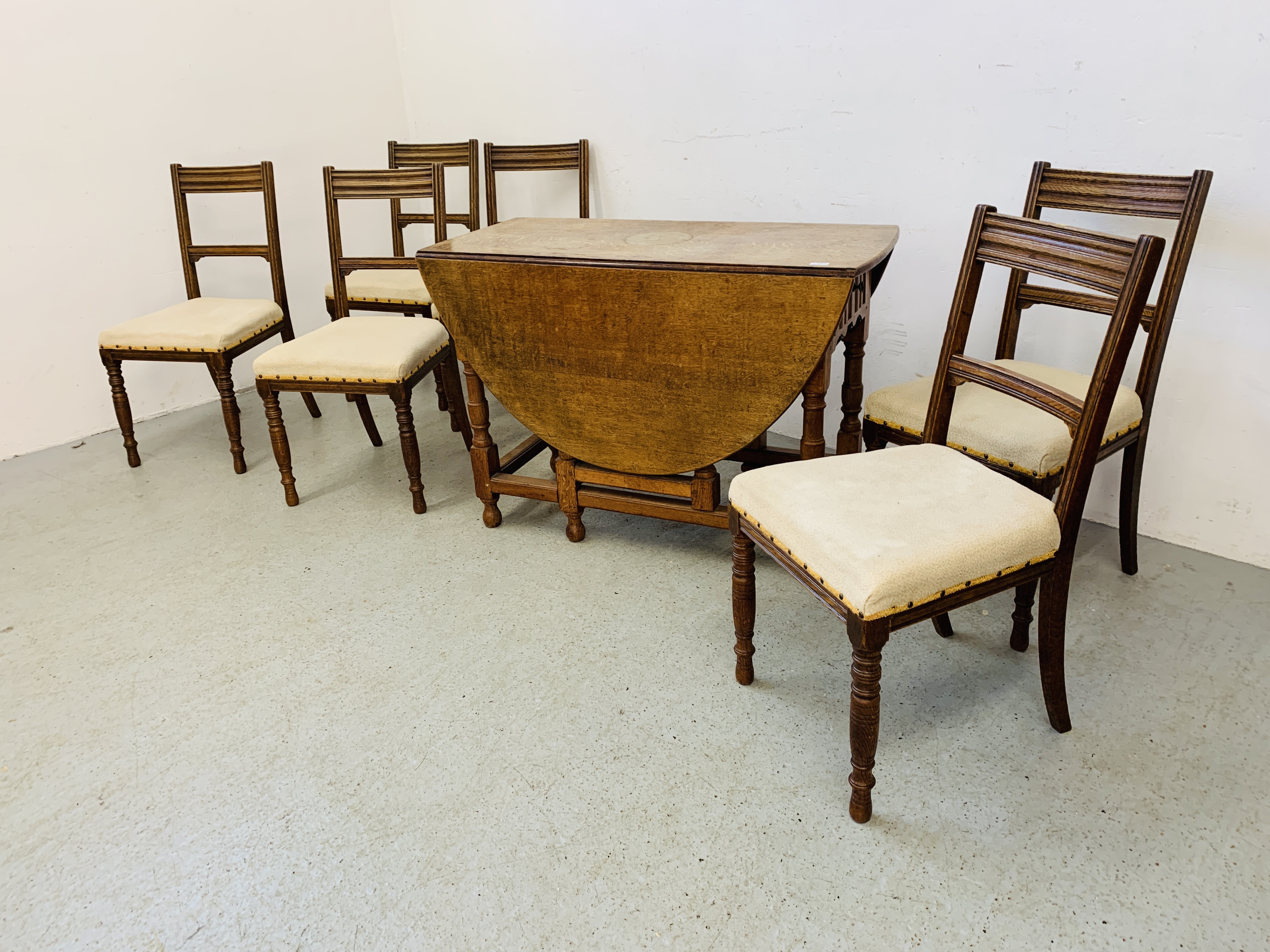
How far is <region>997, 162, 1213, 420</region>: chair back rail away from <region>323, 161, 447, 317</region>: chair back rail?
5.57 feet

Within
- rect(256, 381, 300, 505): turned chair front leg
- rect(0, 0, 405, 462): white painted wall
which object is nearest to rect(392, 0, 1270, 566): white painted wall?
rect(0, 0, 405, 462): white painted wall

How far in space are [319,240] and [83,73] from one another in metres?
1.04

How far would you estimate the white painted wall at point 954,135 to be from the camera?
201 centimetres

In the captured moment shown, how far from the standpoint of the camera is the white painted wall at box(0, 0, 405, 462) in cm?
312

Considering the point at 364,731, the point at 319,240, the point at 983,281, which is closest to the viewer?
the point at 364,731

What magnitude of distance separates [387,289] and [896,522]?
7.64ft

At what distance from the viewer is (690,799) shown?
156cm

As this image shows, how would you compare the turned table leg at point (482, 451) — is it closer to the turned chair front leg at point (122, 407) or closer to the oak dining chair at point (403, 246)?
the oak dining chair at point (403, 246)

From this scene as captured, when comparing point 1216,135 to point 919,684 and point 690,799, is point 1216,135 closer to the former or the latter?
point 919,684

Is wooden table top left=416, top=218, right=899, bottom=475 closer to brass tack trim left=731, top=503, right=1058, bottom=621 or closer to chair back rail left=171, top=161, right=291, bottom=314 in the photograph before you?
brass tack trim left=731, top=503, right=1058, bottom=621

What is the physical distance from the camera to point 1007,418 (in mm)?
1875

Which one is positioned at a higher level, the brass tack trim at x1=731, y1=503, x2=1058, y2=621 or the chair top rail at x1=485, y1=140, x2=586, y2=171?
the chair top rail at x1=485, y1=140, x2=586, y2=171

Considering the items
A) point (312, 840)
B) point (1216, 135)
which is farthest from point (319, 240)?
point (1216, 135)

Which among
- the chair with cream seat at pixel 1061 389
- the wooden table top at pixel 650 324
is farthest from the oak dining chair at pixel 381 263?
the chair with cream seat at pixel 1061 389
